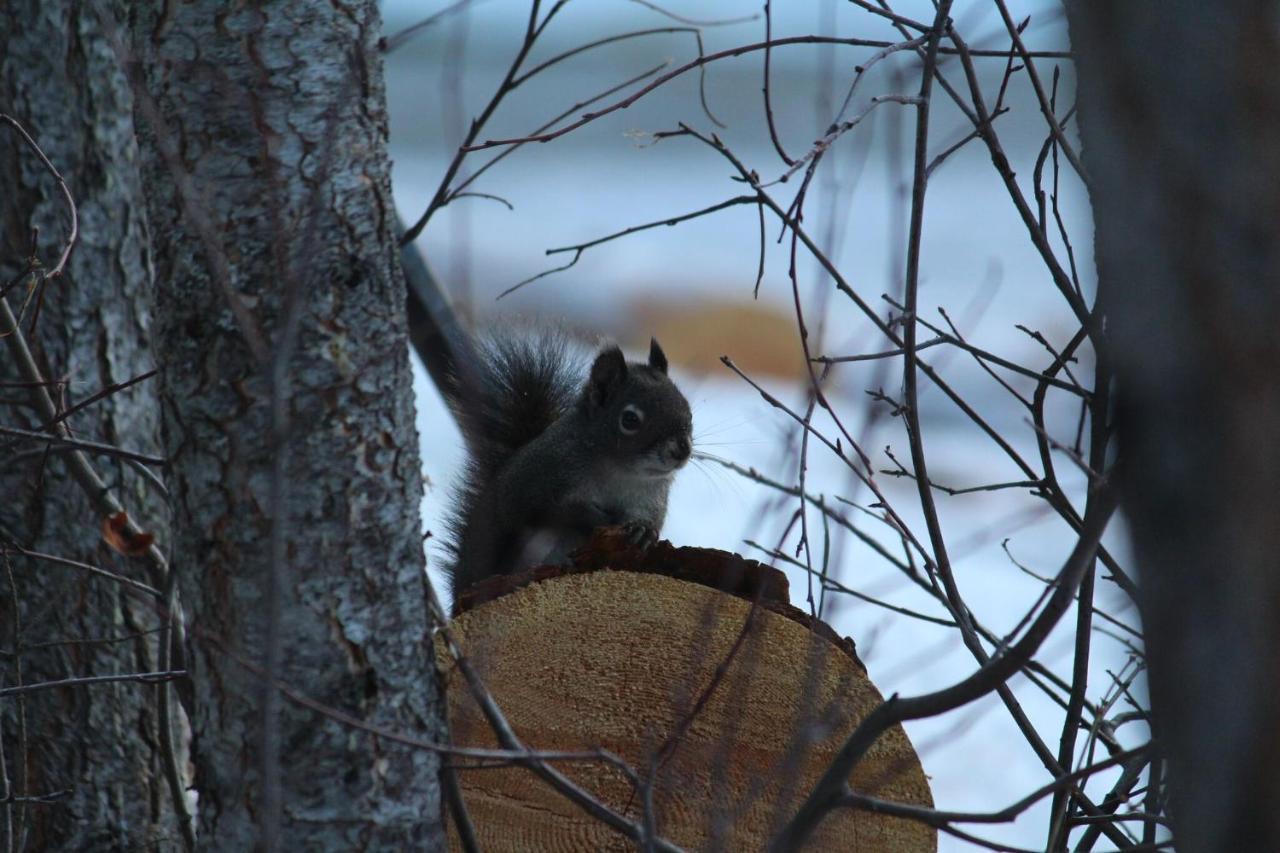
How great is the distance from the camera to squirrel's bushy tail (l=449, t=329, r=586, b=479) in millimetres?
2316

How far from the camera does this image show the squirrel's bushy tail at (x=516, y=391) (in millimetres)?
2316

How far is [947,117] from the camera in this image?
770 centimetres

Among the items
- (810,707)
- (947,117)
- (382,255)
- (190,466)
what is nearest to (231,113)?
(382,255)

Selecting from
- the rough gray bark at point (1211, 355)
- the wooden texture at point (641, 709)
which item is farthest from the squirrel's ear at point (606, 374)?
the rough gray bark at point (1211, 355)

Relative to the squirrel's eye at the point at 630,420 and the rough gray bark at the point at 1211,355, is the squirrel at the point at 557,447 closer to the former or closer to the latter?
the squirrel's eye at the point at 630,420

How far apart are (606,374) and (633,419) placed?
0.09m

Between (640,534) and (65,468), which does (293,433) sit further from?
(65,468)

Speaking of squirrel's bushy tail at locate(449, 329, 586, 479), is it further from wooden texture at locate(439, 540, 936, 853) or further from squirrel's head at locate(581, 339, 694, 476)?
wooden texture at locate(439, 540, 936, 853)

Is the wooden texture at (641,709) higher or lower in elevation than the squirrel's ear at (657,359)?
lower

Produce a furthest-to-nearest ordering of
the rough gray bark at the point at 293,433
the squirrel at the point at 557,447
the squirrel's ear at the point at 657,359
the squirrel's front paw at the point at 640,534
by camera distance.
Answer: the squirrel's ear at the point at 657,359, the squirrel at the point at 557,447, the squirrel's front paw at the point at 640,534, the rough gray bark at the point at 293,433

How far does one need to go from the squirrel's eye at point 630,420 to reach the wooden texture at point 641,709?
890 millimetres

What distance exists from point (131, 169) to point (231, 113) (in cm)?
99

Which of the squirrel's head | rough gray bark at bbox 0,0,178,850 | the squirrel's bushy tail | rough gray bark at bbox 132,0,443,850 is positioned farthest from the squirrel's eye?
rough gray bark at bbox 132,0,443,850

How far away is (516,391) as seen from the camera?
245 cm
